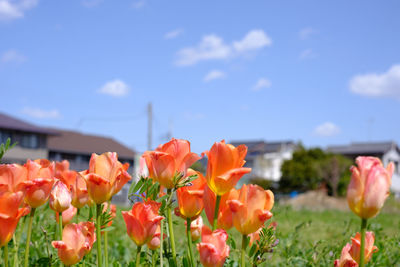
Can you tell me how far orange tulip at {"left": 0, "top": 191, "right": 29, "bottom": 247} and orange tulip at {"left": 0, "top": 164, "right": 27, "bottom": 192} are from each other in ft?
0.34

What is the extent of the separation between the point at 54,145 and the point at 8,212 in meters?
35.2

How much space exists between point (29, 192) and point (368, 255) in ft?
3.06

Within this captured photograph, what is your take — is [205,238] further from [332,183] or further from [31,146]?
[31,146]

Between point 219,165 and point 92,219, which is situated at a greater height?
point 219,165

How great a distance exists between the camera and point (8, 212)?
102 cm

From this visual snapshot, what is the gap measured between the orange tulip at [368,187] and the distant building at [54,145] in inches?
1054

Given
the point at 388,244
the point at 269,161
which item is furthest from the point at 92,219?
the point at 269,161

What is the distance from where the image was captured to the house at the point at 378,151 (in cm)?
3931

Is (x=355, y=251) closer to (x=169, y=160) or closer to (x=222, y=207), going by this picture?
(x=222, y=207)

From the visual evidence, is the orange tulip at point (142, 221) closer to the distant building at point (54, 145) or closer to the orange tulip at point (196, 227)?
the orange tulip at point (196, 227)

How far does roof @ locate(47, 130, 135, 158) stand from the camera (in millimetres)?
34763

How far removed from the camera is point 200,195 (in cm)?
111

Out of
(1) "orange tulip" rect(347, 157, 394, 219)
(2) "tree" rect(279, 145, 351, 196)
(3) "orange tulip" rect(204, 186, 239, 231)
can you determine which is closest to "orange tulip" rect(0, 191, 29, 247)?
(3) "orange tulip" rect(204, 186, 239, 231)

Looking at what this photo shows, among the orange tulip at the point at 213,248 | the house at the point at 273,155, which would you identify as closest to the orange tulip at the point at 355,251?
the orange tulip at the point at 213,248
